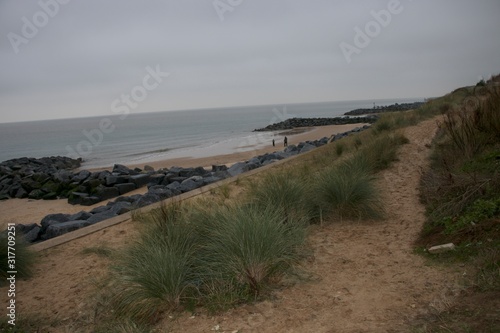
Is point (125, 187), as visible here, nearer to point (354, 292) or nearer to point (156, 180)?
point (156, 180)

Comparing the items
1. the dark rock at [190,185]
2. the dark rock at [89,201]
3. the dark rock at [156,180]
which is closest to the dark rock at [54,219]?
the dark rock at [190,185]

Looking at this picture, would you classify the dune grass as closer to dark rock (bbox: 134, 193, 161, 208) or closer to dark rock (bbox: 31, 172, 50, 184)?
dark rock (bbox: 134, 193, 161, 208)

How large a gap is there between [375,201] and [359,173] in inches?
23.2

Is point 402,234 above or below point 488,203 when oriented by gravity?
below

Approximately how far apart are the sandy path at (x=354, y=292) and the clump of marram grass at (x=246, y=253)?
0.24 m

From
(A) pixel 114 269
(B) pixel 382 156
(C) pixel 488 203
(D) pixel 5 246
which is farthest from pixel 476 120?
(D) pixel 5 246

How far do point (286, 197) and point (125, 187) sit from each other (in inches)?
406

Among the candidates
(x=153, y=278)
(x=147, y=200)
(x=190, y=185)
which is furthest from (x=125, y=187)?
(x=153, y=278)

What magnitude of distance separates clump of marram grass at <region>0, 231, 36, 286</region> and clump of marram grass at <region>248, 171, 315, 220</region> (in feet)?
9.79

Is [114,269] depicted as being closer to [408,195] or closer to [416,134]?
[408,195]

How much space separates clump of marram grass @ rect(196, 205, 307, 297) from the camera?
3631mm

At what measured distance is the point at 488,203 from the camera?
175 inches

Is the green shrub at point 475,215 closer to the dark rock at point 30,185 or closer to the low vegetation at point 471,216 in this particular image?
the low vegetation at point 471,216

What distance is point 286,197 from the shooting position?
5629 mm
